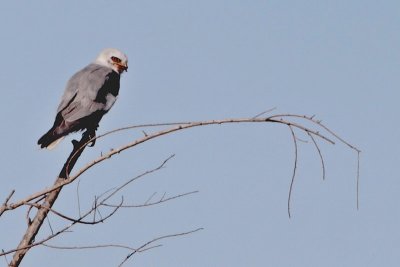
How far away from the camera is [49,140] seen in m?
5.49

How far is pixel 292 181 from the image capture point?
3135mm

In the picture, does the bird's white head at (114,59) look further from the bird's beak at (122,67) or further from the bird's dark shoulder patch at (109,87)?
the bird's dark shoulder patch at (109,87)

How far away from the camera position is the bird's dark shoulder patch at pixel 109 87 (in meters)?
6.46

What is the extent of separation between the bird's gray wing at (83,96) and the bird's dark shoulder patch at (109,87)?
0.06ft

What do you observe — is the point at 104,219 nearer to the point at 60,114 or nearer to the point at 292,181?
the point at 292,181

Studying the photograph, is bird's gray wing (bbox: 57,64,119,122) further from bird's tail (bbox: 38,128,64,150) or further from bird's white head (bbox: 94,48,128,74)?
bird's white head (bbox: 94,48,128,74)

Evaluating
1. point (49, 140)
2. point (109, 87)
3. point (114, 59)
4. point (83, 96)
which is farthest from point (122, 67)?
point (49, 140)

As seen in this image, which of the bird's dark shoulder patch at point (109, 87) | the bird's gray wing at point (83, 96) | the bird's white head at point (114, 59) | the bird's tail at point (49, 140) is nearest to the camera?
the bird's tail at point (49, 140)

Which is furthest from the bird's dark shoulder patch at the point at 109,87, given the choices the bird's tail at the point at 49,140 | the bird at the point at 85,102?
the bird's tail at the point at 49,140

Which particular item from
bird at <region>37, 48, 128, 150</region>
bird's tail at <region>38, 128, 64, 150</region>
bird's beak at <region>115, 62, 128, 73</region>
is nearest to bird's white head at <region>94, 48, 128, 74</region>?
bird's beak at <region>115, 62, 128, 73</region>

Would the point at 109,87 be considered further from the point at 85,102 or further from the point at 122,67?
the point at 122,67

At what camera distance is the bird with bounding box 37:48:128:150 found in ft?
18.8

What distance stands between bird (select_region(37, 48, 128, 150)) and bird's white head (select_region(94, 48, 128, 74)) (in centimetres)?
21

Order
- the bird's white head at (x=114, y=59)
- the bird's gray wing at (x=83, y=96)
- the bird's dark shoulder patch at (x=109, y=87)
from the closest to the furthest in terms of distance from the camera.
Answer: the bird's gray wing at (x=83, y=96)
the bird's dark shoulder patch at (x=109, y=87)
the bird's white head at (x=114, y=59)
